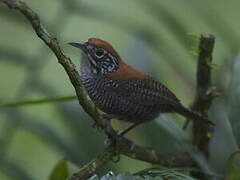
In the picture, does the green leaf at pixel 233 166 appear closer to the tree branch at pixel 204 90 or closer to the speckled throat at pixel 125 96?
the tree branch at pixel 204 90

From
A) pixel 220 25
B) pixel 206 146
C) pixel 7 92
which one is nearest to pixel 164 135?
pixel 206 146

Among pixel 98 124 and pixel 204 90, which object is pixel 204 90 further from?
pixel 98 124

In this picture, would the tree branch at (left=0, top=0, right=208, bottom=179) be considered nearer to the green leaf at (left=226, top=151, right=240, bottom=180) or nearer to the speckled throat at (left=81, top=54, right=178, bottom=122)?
the speckled throat at (left=81, top=54, right=178, bottom=122)

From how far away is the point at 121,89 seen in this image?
10.8 ft

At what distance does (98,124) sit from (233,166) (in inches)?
21.1

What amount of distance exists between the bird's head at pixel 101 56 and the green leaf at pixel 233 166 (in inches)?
32.5

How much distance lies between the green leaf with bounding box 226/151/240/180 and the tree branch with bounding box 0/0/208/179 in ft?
1.32

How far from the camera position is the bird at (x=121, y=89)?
10.6ft

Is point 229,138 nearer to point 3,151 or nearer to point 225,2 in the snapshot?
point 3,151

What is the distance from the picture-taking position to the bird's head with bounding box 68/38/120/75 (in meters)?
3.22

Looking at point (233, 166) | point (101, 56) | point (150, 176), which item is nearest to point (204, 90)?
point (101, 56)

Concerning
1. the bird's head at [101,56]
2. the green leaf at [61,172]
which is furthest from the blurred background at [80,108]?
the green leaf at [61,172]

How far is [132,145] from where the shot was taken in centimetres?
299

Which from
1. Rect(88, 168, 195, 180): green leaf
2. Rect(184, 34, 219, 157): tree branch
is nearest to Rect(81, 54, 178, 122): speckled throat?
Rect(184, 34, 219, 157): tree branch
